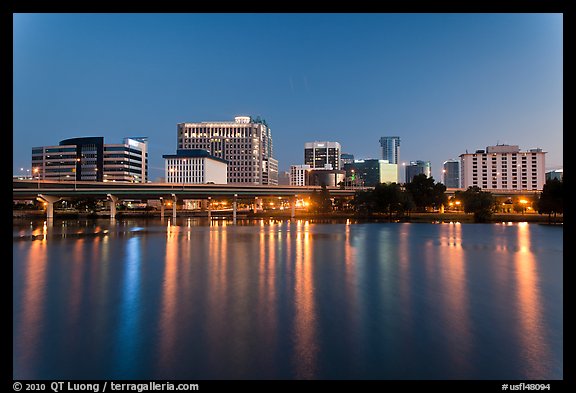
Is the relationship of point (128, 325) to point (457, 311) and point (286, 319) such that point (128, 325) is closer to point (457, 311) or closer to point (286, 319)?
point (286, 319)

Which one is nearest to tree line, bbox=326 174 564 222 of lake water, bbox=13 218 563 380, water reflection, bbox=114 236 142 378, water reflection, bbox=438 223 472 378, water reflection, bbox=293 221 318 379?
lake water, bbox=13 218 563 380

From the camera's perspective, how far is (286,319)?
1600cm

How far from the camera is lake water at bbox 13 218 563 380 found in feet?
38.0

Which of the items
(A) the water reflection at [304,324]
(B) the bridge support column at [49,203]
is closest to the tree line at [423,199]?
(A) the water reflection at [304,324]

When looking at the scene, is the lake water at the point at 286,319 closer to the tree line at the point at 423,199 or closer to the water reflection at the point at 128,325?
the water reflection at the point at 128,325

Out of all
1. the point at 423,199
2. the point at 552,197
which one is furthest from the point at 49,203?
the point at 552,197

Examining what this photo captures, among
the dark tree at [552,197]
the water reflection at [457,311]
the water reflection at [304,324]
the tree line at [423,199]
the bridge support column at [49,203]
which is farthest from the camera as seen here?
the bridge support column at [49,203]

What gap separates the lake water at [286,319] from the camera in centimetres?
1159

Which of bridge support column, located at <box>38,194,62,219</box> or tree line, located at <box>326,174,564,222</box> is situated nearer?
tree line, located at <box>326,174,564,222</box>

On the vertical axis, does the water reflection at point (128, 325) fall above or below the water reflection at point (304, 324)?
below

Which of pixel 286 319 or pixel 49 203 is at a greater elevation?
pixel 49 203

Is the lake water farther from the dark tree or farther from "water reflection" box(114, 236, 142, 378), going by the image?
the dark tree

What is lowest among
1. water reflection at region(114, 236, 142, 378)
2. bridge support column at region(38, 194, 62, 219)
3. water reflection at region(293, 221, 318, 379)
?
water reflection at region(114, 236, 142, 378)
